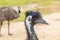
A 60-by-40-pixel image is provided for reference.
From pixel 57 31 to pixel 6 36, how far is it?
2.09 m

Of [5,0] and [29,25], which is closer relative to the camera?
[29,25]

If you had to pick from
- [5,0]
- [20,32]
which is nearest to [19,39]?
[20,32]

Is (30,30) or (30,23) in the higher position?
(30,23)

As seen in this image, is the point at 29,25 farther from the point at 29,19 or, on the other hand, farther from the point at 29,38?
the point at 29,38

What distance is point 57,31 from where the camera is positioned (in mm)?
11727

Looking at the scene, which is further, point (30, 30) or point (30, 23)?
point (30, 23)

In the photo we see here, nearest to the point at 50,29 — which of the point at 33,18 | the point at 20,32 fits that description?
the point at 20,32

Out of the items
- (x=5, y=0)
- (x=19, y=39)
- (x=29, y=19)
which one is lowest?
(x=19, y=39)

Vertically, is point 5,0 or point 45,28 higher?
point 5,0

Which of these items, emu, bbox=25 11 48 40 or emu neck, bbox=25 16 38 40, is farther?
emu, bbox=25 11 48 40

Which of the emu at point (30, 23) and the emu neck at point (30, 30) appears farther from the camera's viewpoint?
the emu at point (30, 23)

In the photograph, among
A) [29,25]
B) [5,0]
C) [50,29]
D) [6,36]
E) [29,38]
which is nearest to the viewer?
[29,38]

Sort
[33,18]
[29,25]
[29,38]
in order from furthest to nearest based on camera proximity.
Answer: [33,18] → [29,25] → [29,38]

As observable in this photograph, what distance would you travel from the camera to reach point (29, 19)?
8.77m
